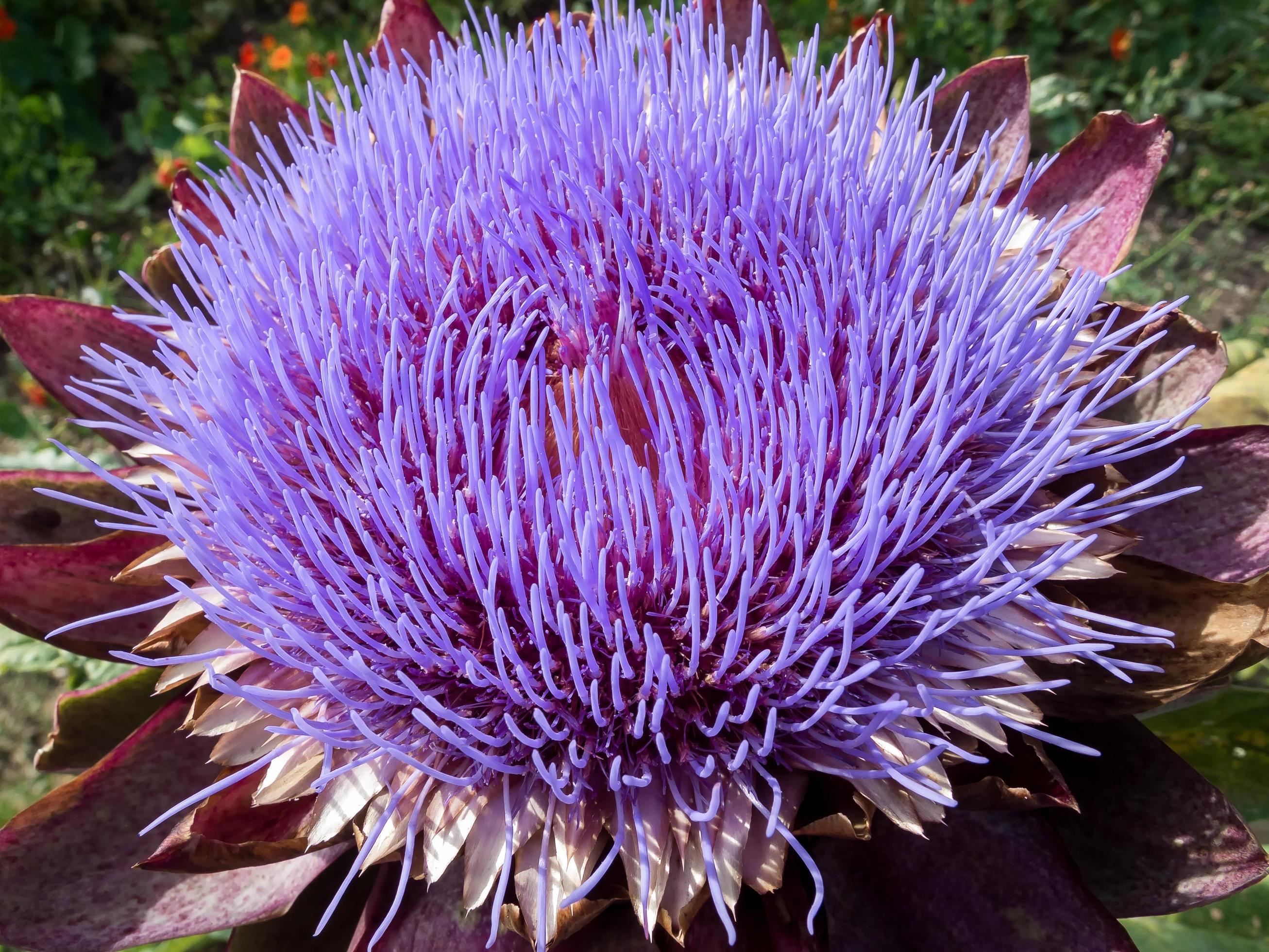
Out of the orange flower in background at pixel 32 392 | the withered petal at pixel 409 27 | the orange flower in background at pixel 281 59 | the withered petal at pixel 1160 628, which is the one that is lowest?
the orange flower in background at pixel 32 392

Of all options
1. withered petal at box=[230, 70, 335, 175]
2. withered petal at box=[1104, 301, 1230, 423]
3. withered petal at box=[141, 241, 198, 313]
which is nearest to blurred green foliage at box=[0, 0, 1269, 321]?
withered petal at box=[230, 70, 335, 175]

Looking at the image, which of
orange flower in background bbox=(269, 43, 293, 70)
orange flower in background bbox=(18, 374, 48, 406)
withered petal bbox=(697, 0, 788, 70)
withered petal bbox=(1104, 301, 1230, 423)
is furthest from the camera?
orange flower in background bbox=(269, 43, 293, 70)

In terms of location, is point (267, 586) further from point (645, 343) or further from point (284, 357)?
point (645, 343)

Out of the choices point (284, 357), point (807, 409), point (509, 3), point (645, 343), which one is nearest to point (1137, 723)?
point (807, 409)

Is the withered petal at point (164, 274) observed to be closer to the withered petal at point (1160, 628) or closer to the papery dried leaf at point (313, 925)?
the papery dried leaf at point (313, 925)

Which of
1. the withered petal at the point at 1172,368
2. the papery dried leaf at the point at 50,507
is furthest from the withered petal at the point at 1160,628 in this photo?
the papery dried leaf at the point at 50,507

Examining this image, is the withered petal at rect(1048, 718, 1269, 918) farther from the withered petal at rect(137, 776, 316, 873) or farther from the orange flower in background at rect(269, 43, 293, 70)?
the orange flower in background at rect(269, 43, 293, 70)

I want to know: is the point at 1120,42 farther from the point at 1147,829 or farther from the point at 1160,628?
the point at 1147,829
